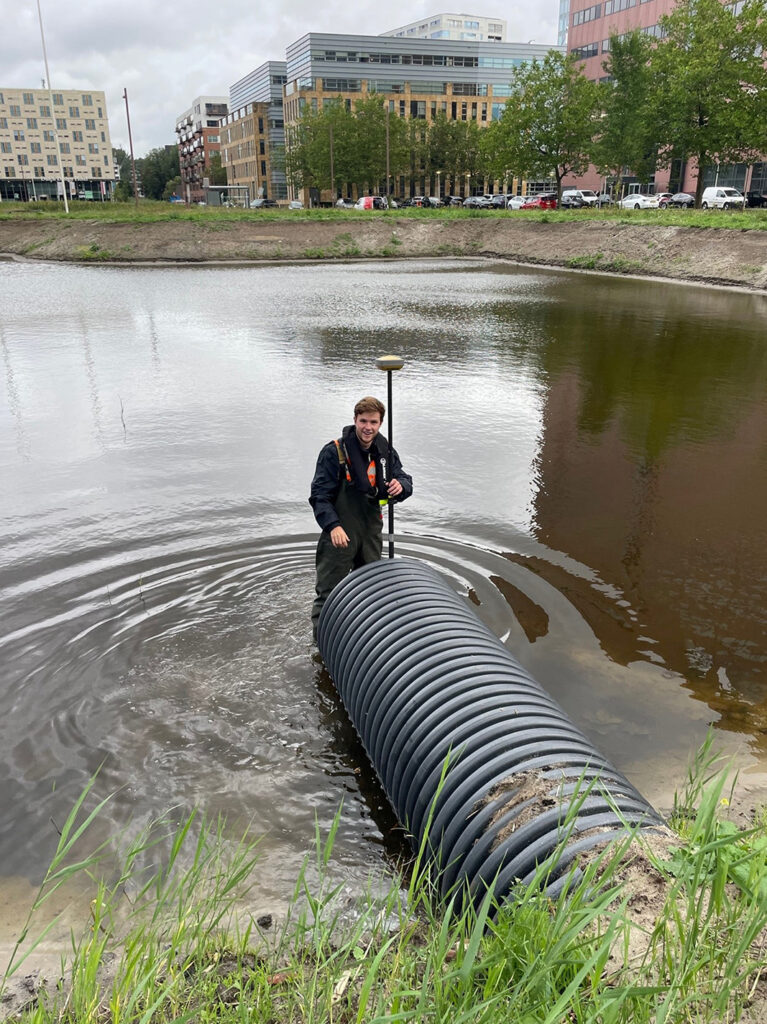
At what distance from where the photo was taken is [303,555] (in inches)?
273

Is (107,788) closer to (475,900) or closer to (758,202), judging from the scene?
(475,900)

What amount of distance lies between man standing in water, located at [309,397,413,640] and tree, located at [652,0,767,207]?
40.2 m

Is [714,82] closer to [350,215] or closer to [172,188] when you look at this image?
[350,215]

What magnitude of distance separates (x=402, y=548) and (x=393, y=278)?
26854 mm

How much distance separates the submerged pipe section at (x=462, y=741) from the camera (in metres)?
2.82

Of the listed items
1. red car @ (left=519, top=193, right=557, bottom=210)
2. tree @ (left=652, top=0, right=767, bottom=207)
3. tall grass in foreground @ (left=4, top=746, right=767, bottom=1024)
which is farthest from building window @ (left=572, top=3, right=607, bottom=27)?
tall grass in foreground @ (left=4, top=746, right=767, bottom=1024)

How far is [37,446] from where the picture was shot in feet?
32.8

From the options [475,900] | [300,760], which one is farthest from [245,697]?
[475,900]

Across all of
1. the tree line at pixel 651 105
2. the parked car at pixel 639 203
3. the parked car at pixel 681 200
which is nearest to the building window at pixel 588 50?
the tree line at pixel 651 105

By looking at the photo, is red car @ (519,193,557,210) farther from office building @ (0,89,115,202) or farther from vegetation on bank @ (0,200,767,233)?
office building @ (0,89,115,202)

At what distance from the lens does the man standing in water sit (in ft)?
16.8

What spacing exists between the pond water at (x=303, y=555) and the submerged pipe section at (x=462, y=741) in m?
0.51

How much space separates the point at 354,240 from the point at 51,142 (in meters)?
101

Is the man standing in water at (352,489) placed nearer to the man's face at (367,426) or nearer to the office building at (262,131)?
the man's face at (367,426)
